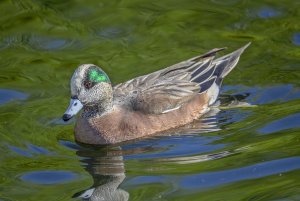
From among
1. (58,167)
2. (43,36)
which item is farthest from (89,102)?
(43,36)

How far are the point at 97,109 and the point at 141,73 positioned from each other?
1.42 metres

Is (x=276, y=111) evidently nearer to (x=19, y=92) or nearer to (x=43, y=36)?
(x=19, y=92)

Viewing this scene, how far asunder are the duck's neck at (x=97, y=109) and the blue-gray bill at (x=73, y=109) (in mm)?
504

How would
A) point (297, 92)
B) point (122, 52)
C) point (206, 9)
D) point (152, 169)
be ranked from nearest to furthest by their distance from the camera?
point (152, 169)
point (297, 92)
point (122, 52)
point (206, 9)

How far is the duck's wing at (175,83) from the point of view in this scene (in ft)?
31.8

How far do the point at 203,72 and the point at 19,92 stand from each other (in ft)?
7.19

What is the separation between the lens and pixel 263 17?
11.9 m

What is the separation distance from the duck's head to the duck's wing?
31 cm

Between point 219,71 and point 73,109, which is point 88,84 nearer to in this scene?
point 73,109

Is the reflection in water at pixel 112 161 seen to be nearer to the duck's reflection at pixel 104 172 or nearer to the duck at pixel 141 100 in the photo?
the duck's reflection at pixel 104 172

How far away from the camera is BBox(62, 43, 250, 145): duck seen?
368 inches

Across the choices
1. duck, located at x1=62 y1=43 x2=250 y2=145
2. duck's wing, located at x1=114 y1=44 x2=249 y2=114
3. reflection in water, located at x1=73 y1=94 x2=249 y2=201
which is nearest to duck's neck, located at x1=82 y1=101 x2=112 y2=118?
duck, located at x1=62 y1=43 x2=250 y2=145

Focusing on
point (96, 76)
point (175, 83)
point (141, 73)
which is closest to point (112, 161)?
point (96, 76)

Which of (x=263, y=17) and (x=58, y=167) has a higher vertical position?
(x=263, y=17)
